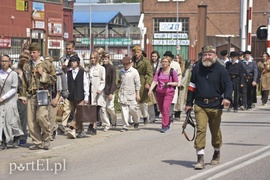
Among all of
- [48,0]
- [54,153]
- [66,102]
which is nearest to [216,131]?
[54,153]

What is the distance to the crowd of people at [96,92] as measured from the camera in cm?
1148

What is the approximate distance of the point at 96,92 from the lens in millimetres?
16266

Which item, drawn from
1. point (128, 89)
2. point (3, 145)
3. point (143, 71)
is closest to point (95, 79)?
point (128, 89)

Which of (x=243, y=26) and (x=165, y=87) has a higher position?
(x=243, y=26)

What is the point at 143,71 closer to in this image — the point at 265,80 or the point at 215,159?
the point at 215,159

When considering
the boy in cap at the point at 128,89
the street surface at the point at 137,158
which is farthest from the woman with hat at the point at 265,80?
the boy in cap at the point at 128,89

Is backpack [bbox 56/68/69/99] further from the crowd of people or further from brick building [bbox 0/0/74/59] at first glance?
brick building [bbox 0/0/74/59]

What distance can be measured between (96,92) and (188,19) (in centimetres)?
5491

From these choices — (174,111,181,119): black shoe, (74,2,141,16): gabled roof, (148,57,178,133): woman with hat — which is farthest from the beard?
(74,2,141,16): gabled roof

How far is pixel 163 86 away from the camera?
54.7 ft

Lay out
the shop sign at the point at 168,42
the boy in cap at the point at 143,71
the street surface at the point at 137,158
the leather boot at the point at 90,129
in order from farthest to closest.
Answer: the shop sign at the point at 168,42, the boy in cap at the point at 143,71, the leather boot at the point at 90,129, the street surface at the point at 137,158

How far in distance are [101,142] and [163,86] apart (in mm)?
2581

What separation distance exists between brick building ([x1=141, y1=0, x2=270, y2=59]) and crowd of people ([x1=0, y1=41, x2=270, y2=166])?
43484 millimetres

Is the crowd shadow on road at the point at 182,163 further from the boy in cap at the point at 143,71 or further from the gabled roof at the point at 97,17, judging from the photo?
the gabled roof at the point at 97,17
